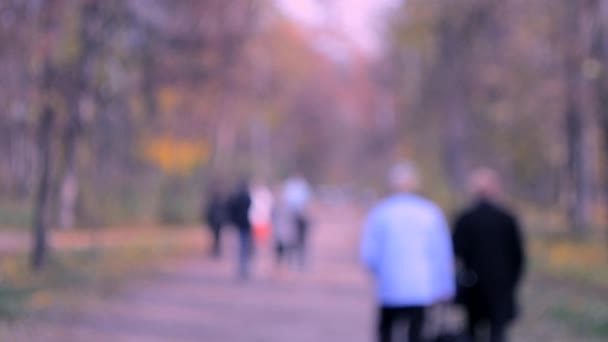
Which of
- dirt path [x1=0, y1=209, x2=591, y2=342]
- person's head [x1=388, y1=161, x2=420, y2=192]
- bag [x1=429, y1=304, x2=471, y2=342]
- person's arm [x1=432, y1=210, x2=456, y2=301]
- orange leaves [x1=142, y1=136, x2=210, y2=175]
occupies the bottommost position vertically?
dirt path [x1=0, y1=209, x2=591, y2=342]

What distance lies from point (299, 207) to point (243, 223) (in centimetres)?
165

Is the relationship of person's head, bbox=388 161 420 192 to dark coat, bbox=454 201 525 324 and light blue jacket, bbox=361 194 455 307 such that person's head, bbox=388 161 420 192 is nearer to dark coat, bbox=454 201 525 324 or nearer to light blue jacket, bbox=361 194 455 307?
light blue jacket, bbox=361 194 455 307

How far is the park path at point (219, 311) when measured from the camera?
11273 millimetres

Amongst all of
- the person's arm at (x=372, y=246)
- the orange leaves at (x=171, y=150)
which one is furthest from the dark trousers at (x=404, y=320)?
the orange leaves at (x=171, y=150)

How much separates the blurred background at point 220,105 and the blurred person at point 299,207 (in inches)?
109

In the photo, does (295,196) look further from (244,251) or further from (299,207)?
(244,251)

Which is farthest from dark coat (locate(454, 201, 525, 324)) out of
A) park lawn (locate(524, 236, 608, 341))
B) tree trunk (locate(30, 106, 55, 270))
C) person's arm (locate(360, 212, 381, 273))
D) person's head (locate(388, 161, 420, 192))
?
tree trunk (locate(30, 106, 55, 270))

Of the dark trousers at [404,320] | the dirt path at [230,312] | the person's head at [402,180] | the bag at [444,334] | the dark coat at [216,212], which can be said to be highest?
the dark coat at [216,212]

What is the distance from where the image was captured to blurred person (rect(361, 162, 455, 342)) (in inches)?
280

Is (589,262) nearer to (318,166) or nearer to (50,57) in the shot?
(50,57)

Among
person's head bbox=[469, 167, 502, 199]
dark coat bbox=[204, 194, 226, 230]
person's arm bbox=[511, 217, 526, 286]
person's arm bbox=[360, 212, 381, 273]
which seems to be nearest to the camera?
person's arm bbox=[360, 212, 381, 273]

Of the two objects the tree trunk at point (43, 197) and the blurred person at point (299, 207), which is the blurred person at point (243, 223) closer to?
the blurred person at point (299, 207)

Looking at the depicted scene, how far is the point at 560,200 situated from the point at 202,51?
25.2 meters

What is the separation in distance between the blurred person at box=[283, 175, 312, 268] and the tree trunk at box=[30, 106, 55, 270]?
478cm
